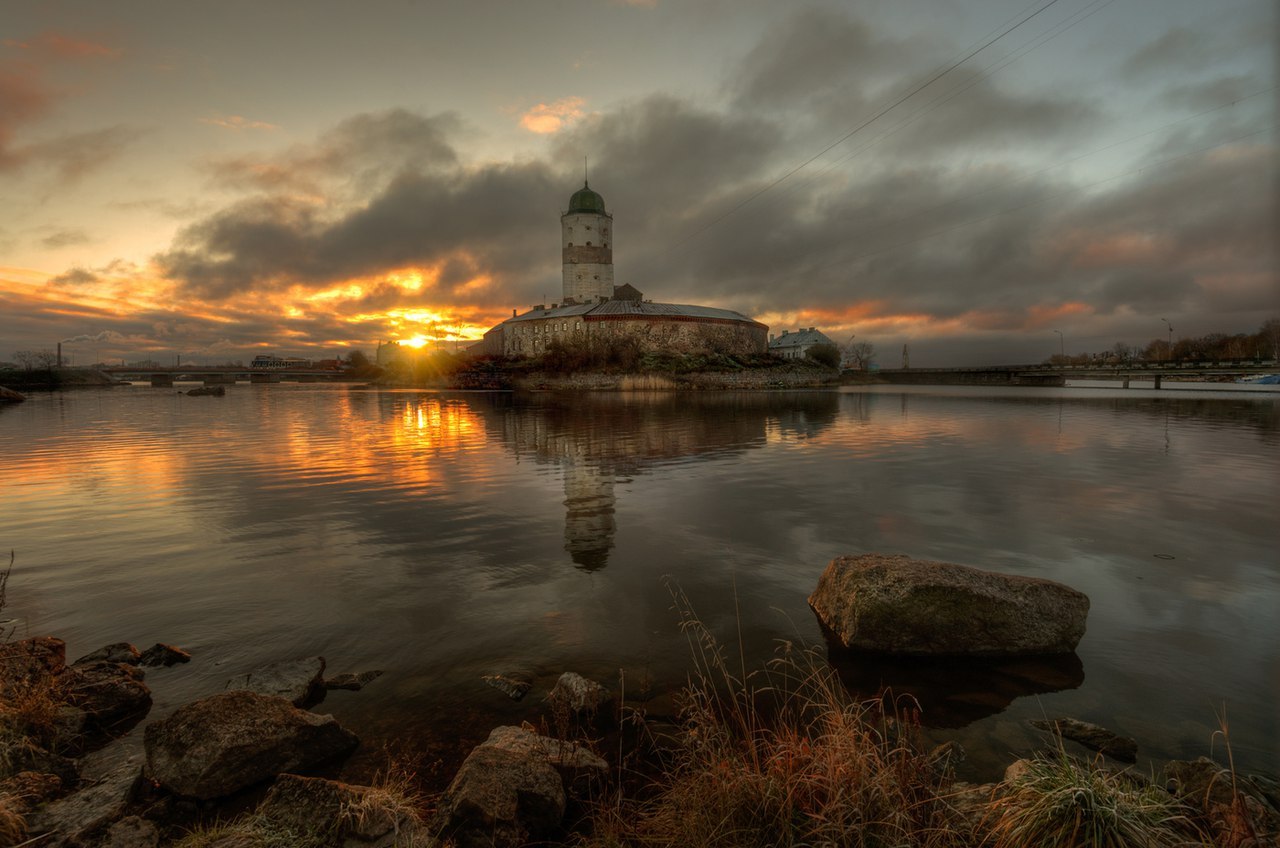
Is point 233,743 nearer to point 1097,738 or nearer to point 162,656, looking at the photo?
point 162,656

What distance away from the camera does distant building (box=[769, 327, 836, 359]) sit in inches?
6590

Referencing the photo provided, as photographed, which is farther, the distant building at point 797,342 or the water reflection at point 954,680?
the distant building at point 797,342

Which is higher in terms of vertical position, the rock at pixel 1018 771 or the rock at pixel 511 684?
the rock at pixel 1018 771

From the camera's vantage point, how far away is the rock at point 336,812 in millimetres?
4062

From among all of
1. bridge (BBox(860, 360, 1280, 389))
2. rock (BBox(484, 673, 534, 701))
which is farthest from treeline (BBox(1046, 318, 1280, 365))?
rock (BBox(484, 673, 534, 701))

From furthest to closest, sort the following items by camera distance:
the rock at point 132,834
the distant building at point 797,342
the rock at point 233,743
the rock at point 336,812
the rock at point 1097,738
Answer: the distant building at point 797,342, the rock at point 1097,738, the rock at point 233,743, the rock at point 336,812, the rock at point 132,834

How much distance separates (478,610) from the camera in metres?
8.27

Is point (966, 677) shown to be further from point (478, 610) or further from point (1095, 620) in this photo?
point (478, 610)

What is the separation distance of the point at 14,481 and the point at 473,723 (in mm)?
21724

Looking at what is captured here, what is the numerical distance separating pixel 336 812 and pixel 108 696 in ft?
11.2

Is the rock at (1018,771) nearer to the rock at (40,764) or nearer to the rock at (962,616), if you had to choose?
the rock at (962,616)

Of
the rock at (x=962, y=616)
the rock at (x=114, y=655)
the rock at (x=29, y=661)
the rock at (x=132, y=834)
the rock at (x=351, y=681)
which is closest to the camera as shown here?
the rock at (x=132, y=834)

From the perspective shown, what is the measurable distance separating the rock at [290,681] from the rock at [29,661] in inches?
64.2

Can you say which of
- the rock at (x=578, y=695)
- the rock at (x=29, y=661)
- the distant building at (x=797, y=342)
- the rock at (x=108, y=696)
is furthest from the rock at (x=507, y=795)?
the distant building at (x=797, y=342)
